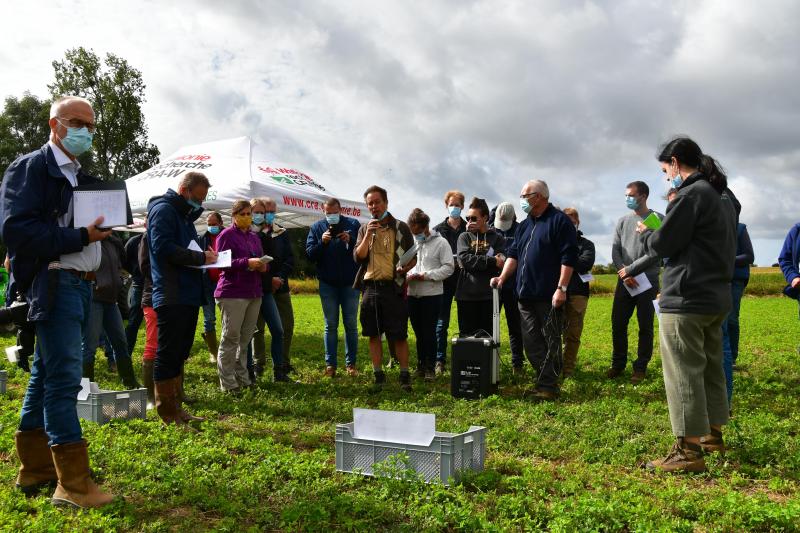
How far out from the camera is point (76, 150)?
155 inches

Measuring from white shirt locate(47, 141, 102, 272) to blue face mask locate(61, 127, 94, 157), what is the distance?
46 mm

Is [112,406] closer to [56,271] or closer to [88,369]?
[88,369]

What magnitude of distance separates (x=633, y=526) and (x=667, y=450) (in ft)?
5.84

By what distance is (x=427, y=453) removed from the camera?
13.7 feet

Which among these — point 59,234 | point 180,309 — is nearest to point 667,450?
point 180,309

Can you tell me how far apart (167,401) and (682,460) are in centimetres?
406

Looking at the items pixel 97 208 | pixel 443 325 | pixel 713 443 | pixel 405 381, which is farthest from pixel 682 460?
pixel 443 325

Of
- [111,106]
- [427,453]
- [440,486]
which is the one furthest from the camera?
[111,106]

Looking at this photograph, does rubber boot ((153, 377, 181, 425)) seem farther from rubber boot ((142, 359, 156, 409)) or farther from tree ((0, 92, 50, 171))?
tree ((0, 92, 50, 171))

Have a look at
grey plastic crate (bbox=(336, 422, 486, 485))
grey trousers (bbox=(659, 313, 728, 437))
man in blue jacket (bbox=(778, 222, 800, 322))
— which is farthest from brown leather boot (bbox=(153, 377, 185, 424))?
man in blue jacket (bbox=(778, 222, 800, 322))

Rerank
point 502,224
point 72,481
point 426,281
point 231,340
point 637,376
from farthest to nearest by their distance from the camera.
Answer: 1. point 502,224
2. point 426,281
3. point 637,376
4. point 231,340
5. point 72,481

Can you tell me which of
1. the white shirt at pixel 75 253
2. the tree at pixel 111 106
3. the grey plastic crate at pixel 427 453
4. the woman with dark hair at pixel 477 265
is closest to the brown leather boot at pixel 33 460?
the white shirt at pixel 75 253

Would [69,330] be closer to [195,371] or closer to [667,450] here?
[667,450]

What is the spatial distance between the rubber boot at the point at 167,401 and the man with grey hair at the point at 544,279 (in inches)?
139
